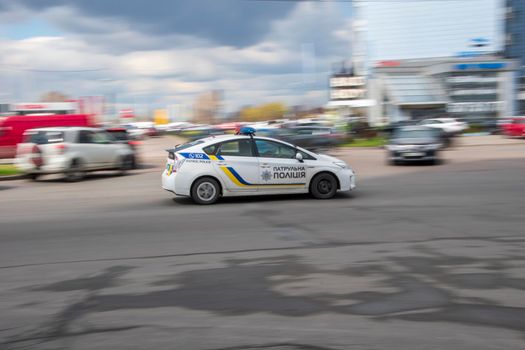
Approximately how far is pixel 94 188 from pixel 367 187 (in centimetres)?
781

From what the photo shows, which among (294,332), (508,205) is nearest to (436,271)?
(294,332)

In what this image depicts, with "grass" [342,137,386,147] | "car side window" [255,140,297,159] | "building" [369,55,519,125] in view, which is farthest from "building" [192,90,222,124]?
"car side window" [255,140,297,159]

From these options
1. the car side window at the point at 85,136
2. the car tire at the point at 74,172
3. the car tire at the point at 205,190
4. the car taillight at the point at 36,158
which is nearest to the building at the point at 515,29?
the car side window at the point at 85,136

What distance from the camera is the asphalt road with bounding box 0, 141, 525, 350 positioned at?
4.43 metres

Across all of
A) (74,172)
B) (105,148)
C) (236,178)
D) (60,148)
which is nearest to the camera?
(236,178)

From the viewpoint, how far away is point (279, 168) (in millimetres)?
11750

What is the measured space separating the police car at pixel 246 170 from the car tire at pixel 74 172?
691 centimetres

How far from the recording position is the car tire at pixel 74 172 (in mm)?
17516

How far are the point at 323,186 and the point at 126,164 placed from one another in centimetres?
1048

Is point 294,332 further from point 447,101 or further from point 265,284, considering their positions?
point 447,101

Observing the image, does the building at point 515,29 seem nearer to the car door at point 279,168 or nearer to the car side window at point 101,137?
the car side window at point 101,137

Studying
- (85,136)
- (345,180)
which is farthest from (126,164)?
(345,180)

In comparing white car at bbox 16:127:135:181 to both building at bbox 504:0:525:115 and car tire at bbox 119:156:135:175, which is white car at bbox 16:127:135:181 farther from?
building at bbox 504:0:525:115

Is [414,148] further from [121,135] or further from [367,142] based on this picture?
[367,142]
